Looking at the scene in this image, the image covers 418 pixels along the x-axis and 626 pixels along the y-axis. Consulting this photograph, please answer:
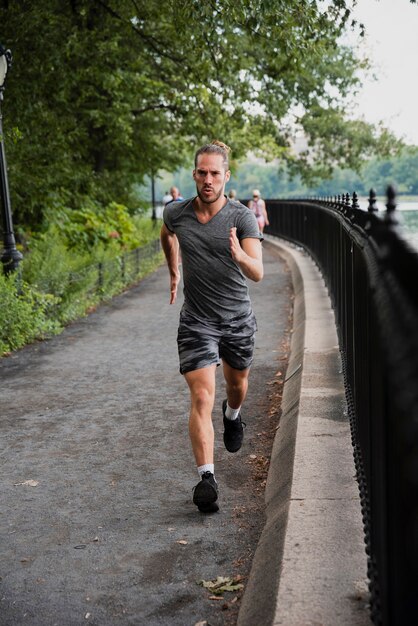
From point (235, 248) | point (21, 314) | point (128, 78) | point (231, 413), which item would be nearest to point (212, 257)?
point (235, 248)

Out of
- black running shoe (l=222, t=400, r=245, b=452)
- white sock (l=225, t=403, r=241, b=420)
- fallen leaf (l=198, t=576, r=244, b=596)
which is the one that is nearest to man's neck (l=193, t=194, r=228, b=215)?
white sock (l=225, t=403, r=241, b=420)

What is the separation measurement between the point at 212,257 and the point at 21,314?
6.49 meters

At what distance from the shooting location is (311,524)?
4.51 meters

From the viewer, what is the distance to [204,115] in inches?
938

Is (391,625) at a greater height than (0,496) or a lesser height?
greater

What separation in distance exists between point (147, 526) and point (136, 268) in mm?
15855

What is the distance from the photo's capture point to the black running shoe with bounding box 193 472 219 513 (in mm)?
5344

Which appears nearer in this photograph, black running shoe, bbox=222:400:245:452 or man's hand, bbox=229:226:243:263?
man's hand, bbox=229:226:243:263

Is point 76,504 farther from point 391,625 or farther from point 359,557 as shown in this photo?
point 391,625

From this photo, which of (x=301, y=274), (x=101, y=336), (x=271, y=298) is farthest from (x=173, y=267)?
(x=301, y=274)

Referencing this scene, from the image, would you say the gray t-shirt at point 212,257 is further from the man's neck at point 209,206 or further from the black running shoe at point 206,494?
the black running shoe at point 206,494

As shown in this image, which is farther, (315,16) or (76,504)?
(315,16)

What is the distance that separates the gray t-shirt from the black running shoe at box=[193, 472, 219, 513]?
98 centimetres

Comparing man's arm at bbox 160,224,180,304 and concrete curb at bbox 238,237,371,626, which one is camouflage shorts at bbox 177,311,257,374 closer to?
man's arm at bbox 160,224,180,304
